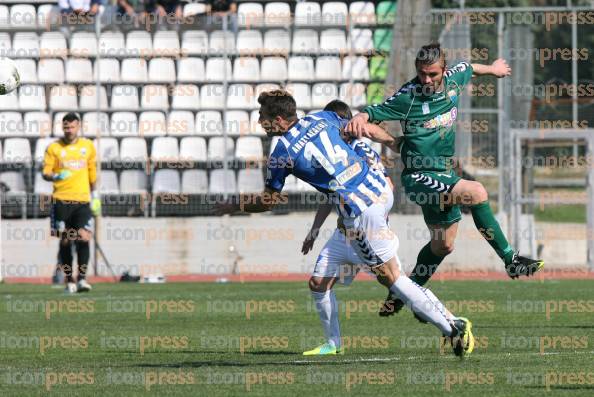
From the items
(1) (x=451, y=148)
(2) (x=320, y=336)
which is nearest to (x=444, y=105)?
(1) (x=451, y=148)

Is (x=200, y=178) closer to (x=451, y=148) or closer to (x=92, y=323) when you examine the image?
(x=92, y=323)

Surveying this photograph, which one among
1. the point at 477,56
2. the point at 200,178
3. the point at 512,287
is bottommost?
the point at 512,287

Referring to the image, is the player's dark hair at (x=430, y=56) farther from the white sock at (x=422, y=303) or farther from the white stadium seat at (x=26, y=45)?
the white stadium seat at (x=26, y=45)

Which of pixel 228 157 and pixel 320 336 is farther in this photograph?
pixel 228 157

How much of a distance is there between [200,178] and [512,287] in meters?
7.19

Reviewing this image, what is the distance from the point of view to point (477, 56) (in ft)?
76.1

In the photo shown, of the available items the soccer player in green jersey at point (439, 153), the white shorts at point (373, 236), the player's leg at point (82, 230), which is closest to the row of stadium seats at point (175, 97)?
the player's leg at point (82, 230)

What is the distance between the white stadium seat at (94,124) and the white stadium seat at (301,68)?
3.72 metres

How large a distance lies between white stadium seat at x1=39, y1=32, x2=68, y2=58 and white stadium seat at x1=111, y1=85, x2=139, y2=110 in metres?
1.33

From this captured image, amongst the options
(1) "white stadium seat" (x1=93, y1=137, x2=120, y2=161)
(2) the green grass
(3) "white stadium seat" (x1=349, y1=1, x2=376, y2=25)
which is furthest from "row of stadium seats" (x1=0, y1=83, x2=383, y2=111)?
(2) the green grass

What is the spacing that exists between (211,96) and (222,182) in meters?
2.03

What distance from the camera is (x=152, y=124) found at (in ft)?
79.7

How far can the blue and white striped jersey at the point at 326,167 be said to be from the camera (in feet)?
28.8

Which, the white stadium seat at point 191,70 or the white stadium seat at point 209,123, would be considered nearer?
the white stadium seat at point 209,123
